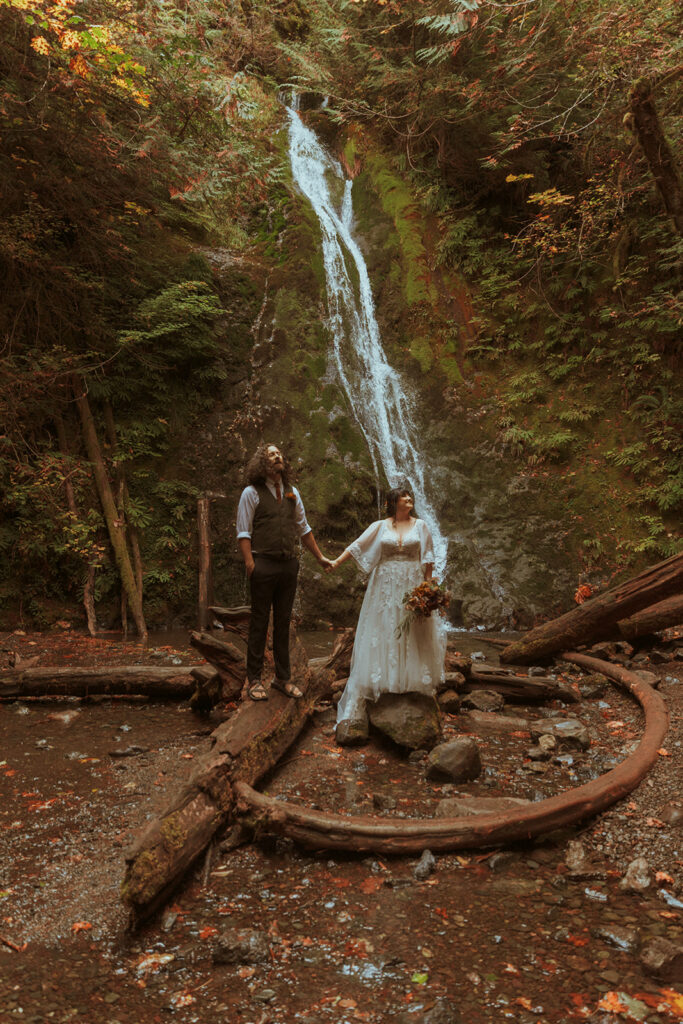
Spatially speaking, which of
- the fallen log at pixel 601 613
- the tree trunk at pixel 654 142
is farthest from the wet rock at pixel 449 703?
the tree trunk at pixel 654 142

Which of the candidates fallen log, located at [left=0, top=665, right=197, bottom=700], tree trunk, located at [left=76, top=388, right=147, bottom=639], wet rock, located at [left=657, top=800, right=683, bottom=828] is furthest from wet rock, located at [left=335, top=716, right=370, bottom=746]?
tree trunk, located at [left=76, top=388, right=147, bottom=639]

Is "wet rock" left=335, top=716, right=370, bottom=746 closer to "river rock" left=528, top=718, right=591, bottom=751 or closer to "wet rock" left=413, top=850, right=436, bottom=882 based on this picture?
"river rock" left=528, top=718, right=591, bottom=751

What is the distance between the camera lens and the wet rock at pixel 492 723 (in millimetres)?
5730

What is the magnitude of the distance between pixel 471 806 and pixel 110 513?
848 centimetres

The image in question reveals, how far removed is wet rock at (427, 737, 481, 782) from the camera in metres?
4.55

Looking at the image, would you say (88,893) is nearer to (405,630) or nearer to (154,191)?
(405,630)

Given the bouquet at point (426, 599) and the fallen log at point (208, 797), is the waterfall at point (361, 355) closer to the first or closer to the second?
the bouquet at point (426, 599)

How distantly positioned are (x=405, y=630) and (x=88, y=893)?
2.86m

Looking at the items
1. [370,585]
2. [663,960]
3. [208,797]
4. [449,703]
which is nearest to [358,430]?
[449,703]

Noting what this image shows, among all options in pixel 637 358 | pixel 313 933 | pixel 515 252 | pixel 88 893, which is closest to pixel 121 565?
pixel 88 893

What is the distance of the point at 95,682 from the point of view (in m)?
6.58

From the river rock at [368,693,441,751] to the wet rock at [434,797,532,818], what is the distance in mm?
954

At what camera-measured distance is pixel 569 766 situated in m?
4.85

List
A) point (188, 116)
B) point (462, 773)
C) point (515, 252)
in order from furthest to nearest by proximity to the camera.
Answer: point (515, 252), point (188, 116), point (462, 773)
